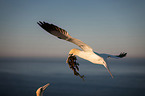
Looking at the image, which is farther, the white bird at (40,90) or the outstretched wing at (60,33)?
the white bird at (40,90)

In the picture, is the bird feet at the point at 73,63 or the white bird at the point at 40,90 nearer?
the bird feet at the point at 73,63

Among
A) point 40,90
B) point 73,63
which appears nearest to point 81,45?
point 73,63

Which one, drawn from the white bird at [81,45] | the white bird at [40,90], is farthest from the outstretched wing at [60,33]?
the white bird at [40,90]

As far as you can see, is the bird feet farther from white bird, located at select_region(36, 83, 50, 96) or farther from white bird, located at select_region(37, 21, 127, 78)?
white bird, located at select_region(36, 83, 50, 96)

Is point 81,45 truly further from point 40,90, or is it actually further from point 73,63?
point 40,90

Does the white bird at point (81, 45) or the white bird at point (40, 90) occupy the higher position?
the white bird at point (81, 45)

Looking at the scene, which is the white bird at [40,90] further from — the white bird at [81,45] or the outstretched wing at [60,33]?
A: the outstretched wing at [60,33]

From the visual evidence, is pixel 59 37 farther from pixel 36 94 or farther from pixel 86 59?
pixel 36 94

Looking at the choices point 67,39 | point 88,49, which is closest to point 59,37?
point 67,39

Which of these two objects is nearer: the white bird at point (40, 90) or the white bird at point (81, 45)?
the white bird at point (81, 45)

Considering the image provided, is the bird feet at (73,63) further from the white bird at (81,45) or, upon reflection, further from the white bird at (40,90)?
the white bird at (40,90)

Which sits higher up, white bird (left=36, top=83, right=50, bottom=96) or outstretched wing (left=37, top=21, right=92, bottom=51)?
outstretched wing (left=37, top=21, right=92, bottom=51)

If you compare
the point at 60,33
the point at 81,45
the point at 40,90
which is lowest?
the point at 40,90

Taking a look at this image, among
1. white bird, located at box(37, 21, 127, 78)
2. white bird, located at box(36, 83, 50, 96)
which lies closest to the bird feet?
white bird, located at box(37, 21, 127, 78)
